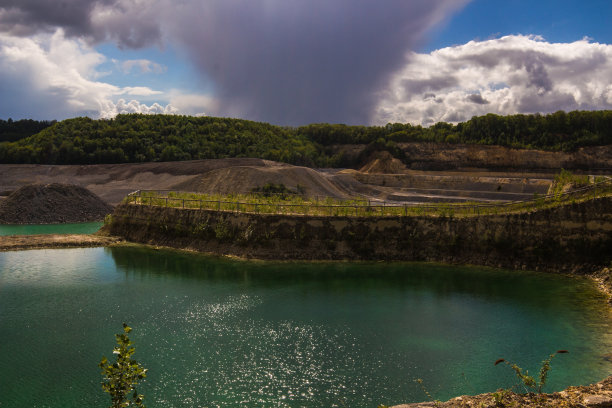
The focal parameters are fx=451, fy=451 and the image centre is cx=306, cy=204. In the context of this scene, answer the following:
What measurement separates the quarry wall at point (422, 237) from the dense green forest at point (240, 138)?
171ft

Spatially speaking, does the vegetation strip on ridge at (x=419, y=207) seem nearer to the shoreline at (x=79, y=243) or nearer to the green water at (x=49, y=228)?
the shoreline at (x=79, y=243)

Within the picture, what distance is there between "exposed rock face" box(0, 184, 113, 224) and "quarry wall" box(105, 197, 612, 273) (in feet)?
72.8

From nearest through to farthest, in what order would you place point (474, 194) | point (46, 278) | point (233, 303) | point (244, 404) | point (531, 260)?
point (244, 404)
point (233, 303)
point (46, 278)
point (531, 260)
point (474, 194)

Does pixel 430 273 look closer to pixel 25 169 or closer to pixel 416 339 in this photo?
pixel 416 339

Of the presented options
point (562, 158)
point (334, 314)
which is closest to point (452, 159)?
point (562, 158)

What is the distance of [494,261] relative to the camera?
1119 inches

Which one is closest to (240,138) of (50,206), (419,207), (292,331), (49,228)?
(50,206)

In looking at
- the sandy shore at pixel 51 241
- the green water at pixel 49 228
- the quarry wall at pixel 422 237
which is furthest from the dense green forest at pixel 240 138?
the quarry wall at pixel 422 237

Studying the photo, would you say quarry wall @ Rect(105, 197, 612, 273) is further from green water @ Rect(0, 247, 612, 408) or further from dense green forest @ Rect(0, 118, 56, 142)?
dense green forest @ Rect(0, 118, 56, 142)

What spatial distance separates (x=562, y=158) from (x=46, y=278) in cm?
7604

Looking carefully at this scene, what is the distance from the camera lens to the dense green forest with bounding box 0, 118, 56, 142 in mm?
123812

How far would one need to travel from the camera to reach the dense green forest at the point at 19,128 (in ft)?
406

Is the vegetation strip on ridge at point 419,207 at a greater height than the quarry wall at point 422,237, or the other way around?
the vegetation strip on ridge at point 419,207

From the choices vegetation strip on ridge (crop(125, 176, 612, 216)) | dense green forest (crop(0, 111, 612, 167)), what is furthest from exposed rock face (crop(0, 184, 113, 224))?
dense green forest (crop(0, 111, 612, 167))
